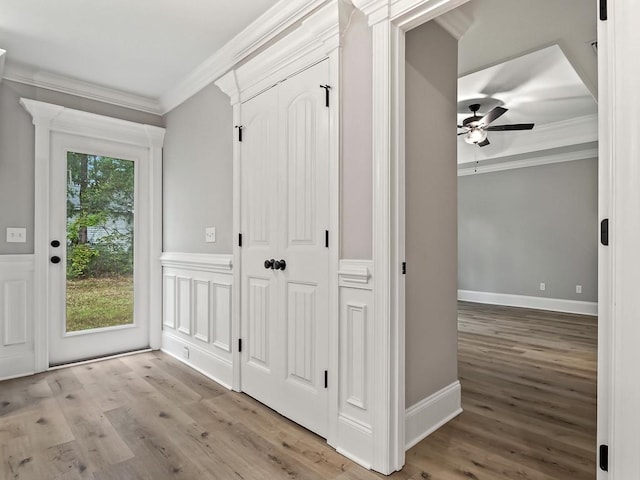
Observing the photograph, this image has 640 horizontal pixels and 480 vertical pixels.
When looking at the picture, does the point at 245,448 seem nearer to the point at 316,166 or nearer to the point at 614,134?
the point at 316,166

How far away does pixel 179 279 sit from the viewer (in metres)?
3.54

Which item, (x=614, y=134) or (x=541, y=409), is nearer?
(x=614, y=134)

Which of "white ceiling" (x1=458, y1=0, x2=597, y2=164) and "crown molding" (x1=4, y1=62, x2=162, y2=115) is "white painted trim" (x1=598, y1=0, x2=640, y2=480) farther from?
"crown molding" (x1=4, y1=62, x2=162, y2=115)

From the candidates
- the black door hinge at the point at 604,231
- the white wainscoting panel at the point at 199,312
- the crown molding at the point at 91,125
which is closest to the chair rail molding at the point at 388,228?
the black door hinge at the point at 604,231

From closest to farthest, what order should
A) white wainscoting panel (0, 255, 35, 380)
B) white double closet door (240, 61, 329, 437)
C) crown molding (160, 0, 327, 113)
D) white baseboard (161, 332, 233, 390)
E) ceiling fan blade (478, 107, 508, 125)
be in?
white double closet door (240, 61, 329, 437) < crown molding (160, 0, 327, 113) < white baseboard (161, 332, 233, 390) < white wainscoting panel (0, 255, 35, 380) < ceiling fan blade (478, 107, 508, 125)

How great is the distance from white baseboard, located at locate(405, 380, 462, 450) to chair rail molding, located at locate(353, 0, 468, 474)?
209 mm

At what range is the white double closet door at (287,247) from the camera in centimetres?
214

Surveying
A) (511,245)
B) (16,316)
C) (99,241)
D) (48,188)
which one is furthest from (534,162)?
(16,316)

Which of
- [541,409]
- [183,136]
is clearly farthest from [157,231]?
[541,409]

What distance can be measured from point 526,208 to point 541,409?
4663 mm

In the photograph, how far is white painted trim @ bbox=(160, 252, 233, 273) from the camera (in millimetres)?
2902

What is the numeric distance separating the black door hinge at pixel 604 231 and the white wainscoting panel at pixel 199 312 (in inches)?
89.0

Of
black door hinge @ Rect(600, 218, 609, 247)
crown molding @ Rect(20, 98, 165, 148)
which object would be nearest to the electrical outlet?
crown molding @ Rect(20, 98, 165, 148)

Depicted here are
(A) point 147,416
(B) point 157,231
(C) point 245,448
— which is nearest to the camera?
(C) point 245,448
